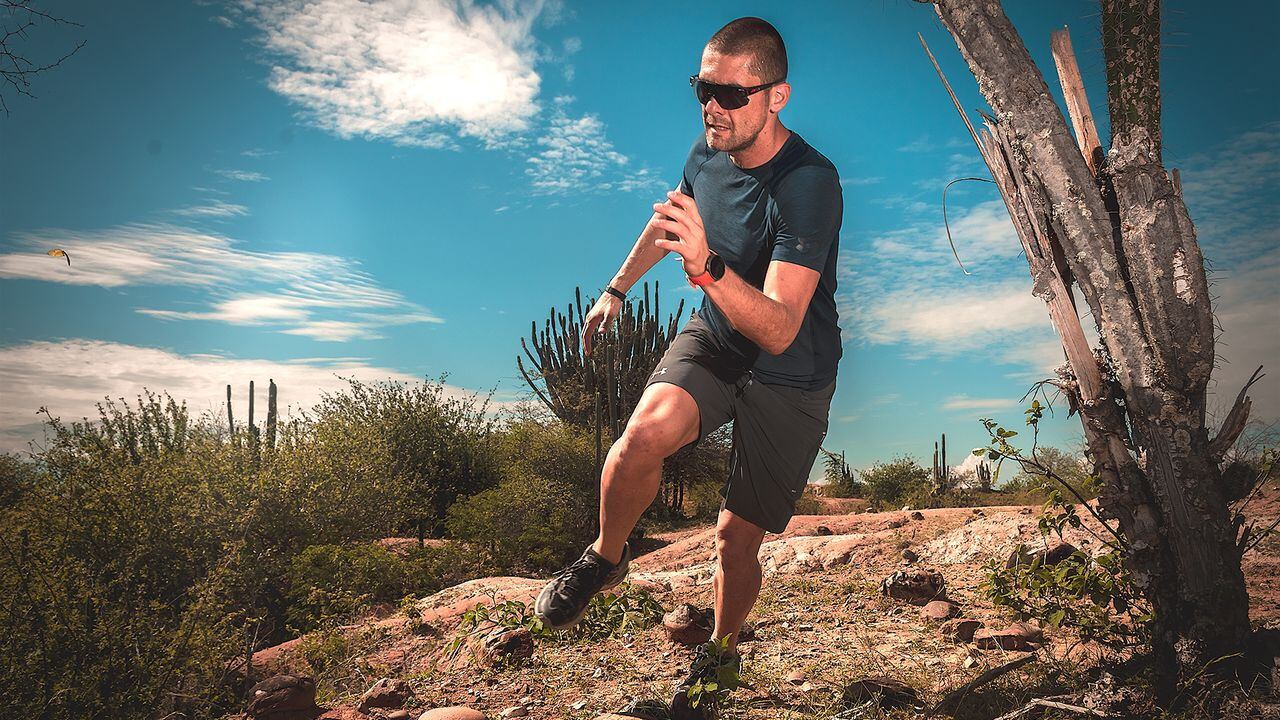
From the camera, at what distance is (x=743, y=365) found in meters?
2.92

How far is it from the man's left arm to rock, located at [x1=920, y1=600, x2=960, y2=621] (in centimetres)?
257

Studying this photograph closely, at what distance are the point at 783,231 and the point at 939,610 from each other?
2743 millimetres

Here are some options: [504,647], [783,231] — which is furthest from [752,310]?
[504,647]

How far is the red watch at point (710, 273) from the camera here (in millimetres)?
2170

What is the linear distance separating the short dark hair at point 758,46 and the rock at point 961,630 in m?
2.92

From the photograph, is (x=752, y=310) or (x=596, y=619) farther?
(x=596, y=619)

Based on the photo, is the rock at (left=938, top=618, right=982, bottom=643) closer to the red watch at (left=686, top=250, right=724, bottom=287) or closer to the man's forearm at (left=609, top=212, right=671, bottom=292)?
the man's forearm at (left=609, top=212, right=671, bottom=292)

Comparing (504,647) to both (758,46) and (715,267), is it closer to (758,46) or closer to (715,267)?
(715,267)

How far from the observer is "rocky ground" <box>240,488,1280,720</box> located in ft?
10.6

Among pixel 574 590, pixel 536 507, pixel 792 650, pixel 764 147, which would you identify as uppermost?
pixel 764 147

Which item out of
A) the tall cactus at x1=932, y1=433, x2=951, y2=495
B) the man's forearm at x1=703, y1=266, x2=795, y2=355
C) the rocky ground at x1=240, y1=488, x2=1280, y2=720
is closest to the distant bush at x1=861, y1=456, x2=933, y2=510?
the tall cactus at x1=932, y1=433, x2=951, y2=495

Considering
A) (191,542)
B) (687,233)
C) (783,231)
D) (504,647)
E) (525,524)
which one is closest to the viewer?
(687,233)

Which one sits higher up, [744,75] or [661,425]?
[744,75]

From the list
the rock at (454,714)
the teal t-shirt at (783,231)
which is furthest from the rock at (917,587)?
the rock at (454,714)
